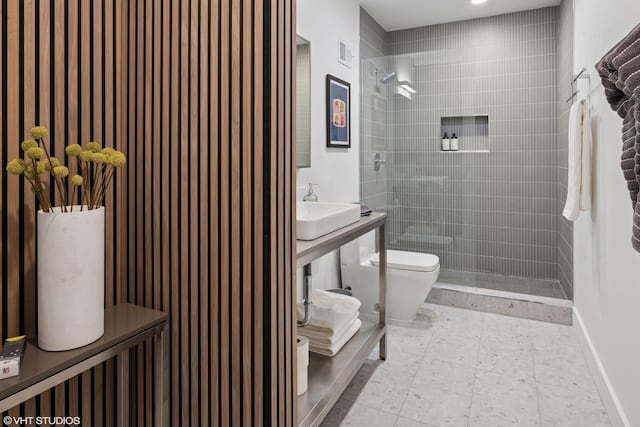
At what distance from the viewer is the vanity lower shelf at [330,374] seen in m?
1.61

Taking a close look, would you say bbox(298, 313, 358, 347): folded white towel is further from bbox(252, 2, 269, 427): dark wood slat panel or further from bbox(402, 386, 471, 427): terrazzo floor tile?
bbox(252, 2, 269, 427): dark wood slat panel

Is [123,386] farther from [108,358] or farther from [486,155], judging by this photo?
[486,155]

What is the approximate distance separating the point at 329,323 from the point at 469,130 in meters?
2.49

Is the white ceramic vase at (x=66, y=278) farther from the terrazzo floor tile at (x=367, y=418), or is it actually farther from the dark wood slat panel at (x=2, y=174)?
Result: the terrazzo floor tile at (x=367, y=418)

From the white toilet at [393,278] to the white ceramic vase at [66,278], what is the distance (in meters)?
2.25

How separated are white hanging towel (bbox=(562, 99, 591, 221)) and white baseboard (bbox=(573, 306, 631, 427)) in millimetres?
755

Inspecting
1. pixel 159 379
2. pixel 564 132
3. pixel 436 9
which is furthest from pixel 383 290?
pixel 436 9

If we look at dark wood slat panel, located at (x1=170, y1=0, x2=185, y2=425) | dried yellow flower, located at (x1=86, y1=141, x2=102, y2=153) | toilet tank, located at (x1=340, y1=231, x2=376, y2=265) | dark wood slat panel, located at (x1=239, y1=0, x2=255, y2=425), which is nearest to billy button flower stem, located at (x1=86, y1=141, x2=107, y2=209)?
dried yellow flower, located at (x1=86, y1=141, x2=102, y2=153)

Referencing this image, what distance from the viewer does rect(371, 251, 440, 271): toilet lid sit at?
2.91 meters

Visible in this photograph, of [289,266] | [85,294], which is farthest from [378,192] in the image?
[85,294]

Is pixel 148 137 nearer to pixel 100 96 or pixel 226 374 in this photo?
pixel 100 96

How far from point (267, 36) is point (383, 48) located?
3295 millimetres

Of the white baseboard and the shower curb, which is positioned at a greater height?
the shower curb

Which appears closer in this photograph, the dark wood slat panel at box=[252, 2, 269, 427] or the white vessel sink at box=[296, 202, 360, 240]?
the dark wood slat panel at box=[252, 2, 269, 427]
